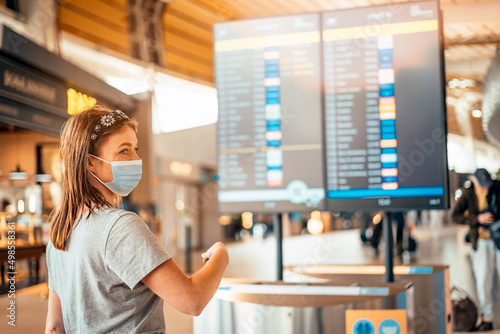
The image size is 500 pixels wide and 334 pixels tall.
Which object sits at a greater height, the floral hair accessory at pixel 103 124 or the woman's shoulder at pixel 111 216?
the floral hair accessory at pixel 103 124

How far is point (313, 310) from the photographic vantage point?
2.33 m

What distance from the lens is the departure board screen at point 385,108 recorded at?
266 centimetres

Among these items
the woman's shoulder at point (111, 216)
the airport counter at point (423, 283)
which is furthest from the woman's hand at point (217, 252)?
the airport counter at point (423, 283)

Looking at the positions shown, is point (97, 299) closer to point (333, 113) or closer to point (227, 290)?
point (227, 290)

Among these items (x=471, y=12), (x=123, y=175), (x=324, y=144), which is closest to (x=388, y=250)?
(x=324, y=144)

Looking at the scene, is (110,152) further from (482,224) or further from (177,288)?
(482,224)

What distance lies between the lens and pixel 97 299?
1.43 metres

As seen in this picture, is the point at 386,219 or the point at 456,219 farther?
the point at 456,219

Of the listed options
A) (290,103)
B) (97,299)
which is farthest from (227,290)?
(97,299)

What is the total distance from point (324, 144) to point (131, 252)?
63.6 inches

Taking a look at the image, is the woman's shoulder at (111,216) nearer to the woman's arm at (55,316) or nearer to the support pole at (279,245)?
the woman's arm at (55,316)

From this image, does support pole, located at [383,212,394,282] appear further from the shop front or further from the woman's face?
the shop front

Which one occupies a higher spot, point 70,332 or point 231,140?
point 231,140

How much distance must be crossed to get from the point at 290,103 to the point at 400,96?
1.77 ft
